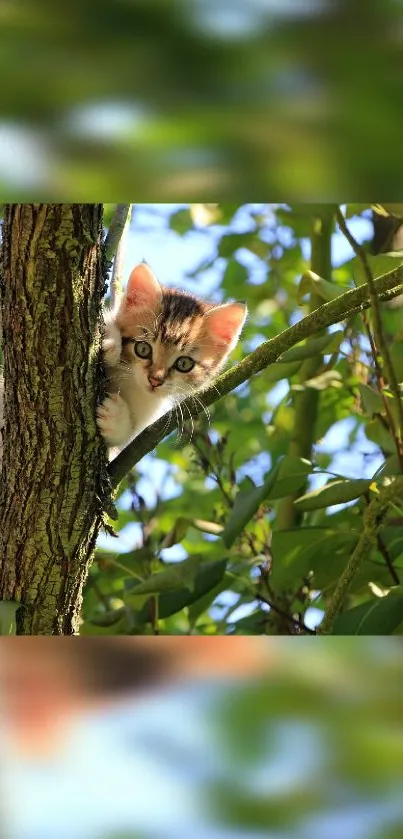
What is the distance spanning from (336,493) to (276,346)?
32 centimetres

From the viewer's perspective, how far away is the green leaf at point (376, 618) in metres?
1.09

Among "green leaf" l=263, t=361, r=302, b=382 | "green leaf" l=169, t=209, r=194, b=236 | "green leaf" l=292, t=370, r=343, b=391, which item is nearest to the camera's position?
"green leaf" l=263, t=361, r=302, b=382

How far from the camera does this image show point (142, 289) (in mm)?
1944

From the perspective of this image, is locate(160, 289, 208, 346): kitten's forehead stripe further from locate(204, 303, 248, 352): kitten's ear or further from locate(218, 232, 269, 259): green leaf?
locate(218, 232, 269, 259): green leaf

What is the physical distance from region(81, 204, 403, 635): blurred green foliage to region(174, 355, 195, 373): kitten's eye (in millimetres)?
131

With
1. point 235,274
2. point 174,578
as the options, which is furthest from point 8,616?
point 235,274

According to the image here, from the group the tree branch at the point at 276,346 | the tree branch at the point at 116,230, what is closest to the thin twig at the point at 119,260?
the tree branch at the point at 116,230

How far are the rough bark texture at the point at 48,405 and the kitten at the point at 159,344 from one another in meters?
0.44

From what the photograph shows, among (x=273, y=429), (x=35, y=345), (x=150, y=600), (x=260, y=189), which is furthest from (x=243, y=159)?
(x=273, y=429)

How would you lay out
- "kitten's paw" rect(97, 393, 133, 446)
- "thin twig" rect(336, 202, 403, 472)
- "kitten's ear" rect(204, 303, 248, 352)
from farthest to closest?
"kitten's ear" rect(204, 303, 248, 352), "kitten's paw" rect(97, 393, 133, 446), "thin twig" rect(336, 202, 403, 472)

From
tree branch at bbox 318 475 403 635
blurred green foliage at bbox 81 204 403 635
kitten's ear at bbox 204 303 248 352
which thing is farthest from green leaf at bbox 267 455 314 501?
kitten's ear at bbox 204 303 248 352

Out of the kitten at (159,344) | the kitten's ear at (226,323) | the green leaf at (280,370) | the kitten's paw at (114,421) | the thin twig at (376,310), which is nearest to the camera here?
the thin twig at (376,310)

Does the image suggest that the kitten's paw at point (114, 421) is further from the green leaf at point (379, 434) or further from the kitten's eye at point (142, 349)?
the green leaf at point (379, 434)

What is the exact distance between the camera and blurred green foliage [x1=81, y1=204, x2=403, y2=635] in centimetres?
138
